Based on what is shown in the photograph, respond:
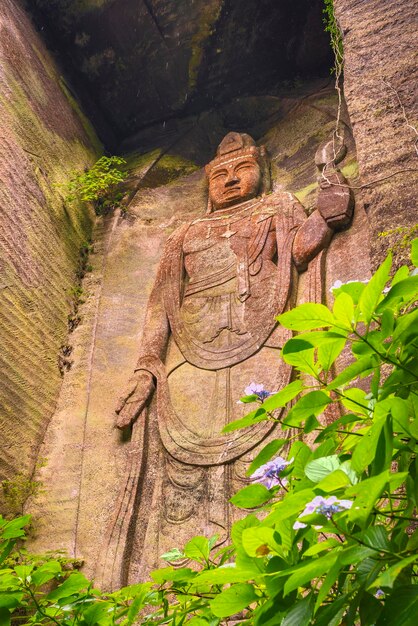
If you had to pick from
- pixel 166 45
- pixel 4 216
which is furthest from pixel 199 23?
pixel 4 216

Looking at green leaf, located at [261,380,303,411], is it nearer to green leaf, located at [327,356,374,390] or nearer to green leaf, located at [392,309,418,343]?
green leaf, located at [327,356,374,390]

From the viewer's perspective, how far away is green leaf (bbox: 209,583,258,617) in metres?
1.17

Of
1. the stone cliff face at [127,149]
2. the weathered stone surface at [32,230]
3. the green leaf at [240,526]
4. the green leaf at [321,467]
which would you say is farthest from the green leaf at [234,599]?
the weathered stone surface at [32,230]

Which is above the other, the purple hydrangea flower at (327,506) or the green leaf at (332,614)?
the purple hydrangea flower at (327,506)

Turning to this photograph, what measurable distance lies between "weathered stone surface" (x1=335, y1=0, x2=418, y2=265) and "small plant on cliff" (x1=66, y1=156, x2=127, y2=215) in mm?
2379

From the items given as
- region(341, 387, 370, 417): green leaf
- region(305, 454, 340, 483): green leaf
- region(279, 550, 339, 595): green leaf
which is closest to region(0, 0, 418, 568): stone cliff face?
region(341, 387, 370, 417): green leaf

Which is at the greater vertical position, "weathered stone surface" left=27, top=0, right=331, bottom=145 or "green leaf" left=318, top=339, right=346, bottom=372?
"weathered stone surface" left=27, top=0, right=331, bottom=145

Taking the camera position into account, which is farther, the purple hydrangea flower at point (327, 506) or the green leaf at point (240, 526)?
the green leaf at point (240, 526)

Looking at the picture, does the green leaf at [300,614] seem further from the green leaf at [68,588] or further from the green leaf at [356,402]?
the green leaf at [68,588]

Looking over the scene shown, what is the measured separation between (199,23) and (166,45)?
390 millimetres

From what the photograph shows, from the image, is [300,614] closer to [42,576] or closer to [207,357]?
[42,576]

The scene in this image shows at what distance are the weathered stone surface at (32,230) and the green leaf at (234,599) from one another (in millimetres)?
2938

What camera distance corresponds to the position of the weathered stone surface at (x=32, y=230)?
412cm

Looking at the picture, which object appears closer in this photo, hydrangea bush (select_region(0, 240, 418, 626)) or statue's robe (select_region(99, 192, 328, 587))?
hydrangea bush (select_region(0, 240, 418, 626))
